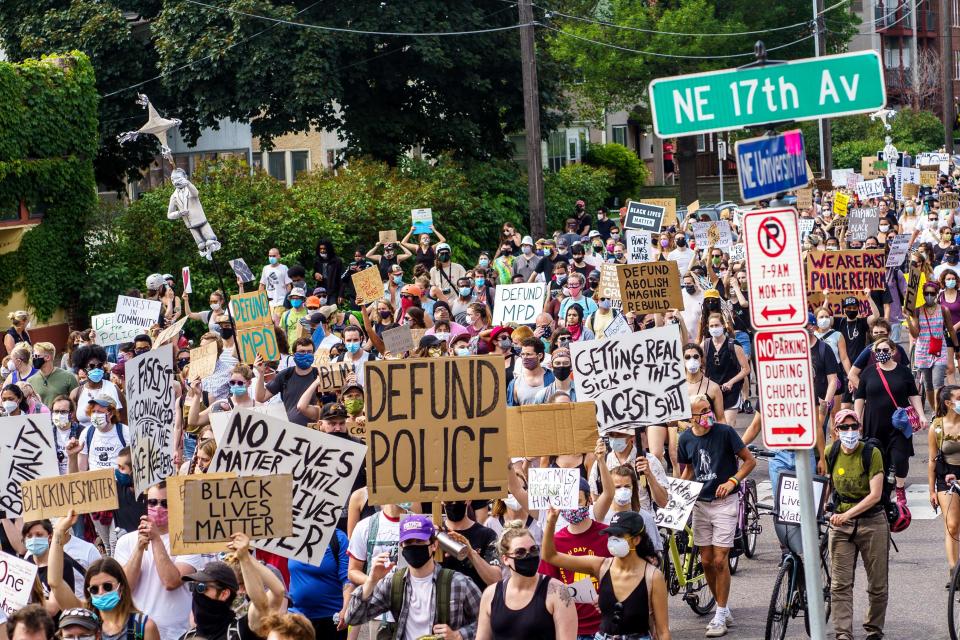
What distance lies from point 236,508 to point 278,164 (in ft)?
148

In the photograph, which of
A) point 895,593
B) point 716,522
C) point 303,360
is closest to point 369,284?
point 303,360

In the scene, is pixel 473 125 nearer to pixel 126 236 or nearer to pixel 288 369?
pixel 126 236

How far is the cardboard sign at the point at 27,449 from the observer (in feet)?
32.3

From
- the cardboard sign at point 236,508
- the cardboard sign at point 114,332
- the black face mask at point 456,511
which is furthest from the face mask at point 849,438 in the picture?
the cardboard sign at point 114,332

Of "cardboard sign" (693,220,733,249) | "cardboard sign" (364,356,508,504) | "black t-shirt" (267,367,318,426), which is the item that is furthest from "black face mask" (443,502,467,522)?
"cardboard sign" (693,220,733,249)

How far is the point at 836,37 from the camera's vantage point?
5925 cm

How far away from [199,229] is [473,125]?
1816cm

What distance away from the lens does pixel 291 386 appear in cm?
1421

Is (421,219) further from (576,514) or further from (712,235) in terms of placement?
(576,514)

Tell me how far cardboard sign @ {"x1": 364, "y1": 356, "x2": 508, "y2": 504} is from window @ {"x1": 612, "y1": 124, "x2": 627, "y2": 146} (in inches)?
2546

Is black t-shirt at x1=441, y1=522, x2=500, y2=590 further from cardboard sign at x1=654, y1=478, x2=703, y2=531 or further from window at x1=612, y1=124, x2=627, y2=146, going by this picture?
window at x1=612, y1=124, x2=627, y2=146

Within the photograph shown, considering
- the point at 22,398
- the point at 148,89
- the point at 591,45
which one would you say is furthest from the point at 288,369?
the point at 591,45

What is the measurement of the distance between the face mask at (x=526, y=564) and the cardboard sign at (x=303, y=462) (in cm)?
145

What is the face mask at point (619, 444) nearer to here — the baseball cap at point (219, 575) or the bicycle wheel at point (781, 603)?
the bicycle wheel at point (781, 603)
